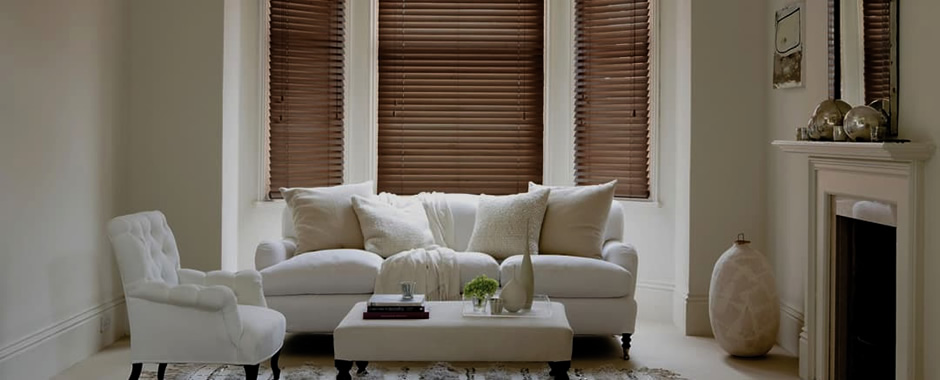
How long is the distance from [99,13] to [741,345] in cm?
399

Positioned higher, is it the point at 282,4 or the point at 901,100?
the point at 282,4

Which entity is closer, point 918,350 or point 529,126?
point 918,350

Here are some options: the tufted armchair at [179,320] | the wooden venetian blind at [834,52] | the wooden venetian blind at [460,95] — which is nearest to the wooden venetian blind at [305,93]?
the wooden venetian blind at [460,95]

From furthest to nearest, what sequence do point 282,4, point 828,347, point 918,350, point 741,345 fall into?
1. point 282,4
2. point 741,345
3. point 828,347
4. point 918,350

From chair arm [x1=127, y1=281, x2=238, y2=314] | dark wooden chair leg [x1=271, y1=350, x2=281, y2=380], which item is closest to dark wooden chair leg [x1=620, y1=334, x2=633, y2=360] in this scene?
dark wooden chair leg [x1=271, y1=350, x2=281, y2=380]

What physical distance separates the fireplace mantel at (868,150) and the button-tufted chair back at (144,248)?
3.05 meters

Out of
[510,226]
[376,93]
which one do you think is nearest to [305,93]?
[376,93]

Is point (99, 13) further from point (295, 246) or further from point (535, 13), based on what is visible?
point (535, 13)

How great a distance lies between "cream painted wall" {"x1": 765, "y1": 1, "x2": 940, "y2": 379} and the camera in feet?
12.7

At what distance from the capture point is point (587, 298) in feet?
18.1

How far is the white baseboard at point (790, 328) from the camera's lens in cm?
557

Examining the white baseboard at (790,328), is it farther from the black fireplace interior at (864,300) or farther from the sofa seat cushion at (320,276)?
the sofa seat cushion at (320,276)

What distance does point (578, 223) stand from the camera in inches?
237

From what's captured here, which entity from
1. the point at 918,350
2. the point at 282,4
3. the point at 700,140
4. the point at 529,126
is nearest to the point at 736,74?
→ the point at 700,140
